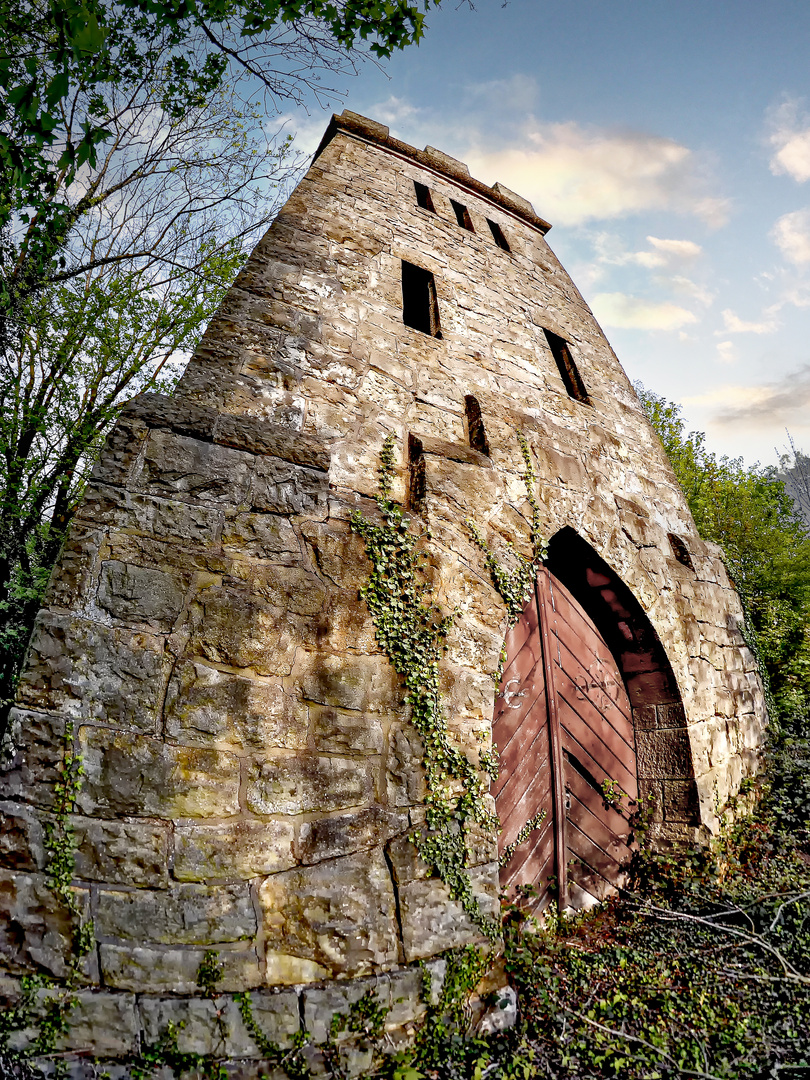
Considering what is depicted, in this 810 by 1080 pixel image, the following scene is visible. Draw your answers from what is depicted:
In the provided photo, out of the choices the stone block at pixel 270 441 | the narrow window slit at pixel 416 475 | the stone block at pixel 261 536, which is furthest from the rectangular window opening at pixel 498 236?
the stone block at pixel 261 536

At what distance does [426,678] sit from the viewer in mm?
2527

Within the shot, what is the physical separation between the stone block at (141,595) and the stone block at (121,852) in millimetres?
726

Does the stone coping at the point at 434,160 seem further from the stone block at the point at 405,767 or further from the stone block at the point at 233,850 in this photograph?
the stone block at the point at 233,850

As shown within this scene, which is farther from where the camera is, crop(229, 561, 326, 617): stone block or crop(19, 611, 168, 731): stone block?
crop(229, 561, 326, 617): stone block

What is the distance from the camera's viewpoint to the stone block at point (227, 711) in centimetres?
200

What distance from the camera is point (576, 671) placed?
3.73 meters

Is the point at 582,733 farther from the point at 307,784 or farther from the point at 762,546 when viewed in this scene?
the point at 762,546

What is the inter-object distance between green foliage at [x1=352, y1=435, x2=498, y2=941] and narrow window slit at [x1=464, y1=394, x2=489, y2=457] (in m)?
1.02

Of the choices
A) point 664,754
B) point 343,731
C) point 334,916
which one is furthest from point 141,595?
point 664,754

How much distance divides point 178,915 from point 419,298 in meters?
4.56

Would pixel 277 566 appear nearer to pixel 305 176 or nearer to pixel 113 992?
pixel 113 992

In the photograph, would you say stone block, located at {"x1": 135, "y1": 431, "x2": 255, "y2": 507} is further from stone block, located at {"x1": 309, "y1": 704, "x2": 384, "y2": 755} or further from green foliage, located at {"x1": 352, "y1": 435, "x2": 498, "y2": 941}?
stone block, located at {"x1": 309, "y1": 704, "x2": 384, "y2": 755}

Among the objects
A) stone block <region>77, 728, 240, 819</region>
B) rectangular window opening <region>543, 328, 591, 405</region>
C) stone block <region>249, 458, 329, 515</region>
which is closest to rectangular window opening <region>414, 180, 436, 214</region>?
rectangular window opening <region>543, 328, 591, 405</region>

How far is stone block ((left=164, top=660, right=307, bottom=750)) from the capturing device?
2.00 meters
